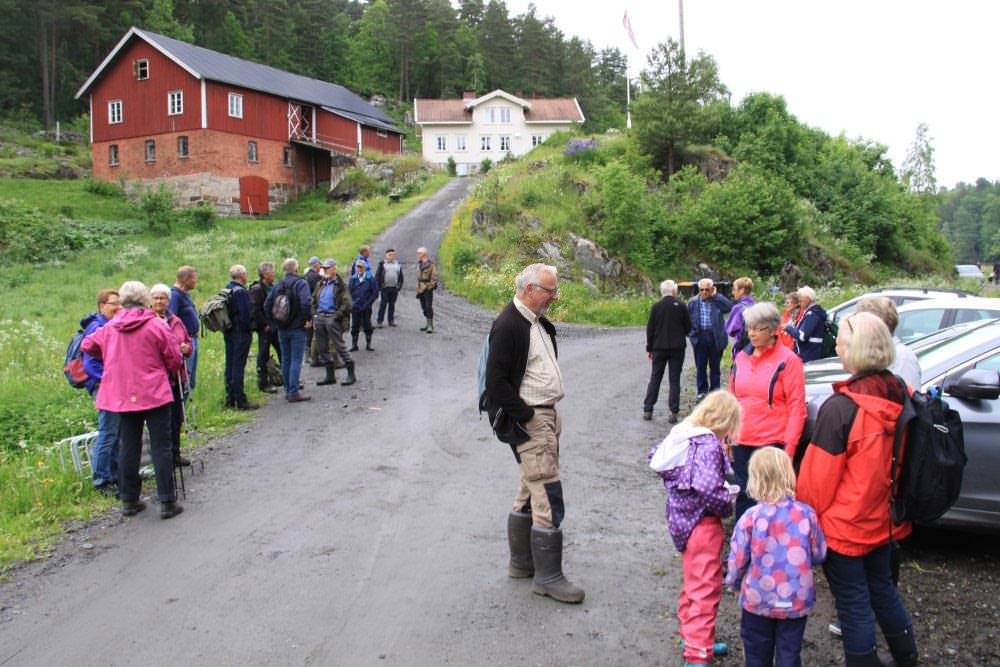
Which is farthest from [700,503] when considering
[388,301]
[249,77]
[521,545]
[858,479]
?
[249,77]

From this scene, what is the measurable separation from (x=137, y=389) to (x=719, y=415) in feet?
16.3

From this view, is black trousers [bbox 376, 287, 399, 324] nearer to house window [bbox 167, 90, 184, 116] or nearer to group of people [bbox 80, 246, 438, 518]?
group of people [bbox 80, 246, 438, 518]

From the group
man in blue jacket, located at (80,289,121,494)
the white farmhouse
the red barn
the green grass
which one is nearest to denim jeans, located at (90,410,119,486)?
man in blue jacket, located at (80,289,121,494)

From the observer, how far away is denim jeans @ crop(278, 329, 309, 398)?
1126 cm

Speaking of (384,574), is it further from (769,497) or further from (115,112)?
(115,112)

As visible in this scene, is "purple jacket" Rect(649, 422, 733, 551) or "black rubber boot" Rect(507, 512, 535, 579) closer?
"purple jacket" Rect(649, 422, 733, 551)

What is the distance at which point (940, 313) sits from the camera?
10.8 metres

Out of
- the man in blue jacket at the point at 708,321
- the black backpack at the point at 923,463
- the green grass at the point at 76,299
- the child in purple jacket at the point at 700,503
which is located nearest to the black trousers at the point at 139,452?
the green grass at the point at 76,299

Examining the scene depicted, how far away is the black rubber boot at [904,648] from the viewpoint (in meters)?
4.05

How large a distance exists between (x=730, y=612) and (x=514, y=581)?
4.63ft

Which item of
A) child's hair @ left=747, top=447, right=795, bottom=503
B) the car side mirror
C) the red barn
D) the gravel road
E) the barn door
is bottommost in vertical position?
the gravel road

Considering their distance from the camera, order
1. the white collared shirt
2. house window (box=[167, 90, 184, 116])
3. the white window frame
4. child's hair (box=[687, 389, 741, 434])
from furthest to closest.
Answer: the white window frame < house window (box=[167, 90, 184, 116]) < the white collared shirt < child's hair (box=[687, 389, 741, 434])

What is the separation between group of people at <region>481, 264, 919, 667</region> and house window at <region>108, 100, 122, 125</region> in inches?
1851

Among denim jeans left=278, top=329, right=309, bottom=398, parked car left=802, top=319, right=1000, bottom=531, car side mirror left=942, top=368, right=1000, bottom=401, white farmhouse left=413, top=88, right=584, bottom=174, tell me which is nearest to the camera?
car side mirror left=942, top=368, right=1000, bottom=401
